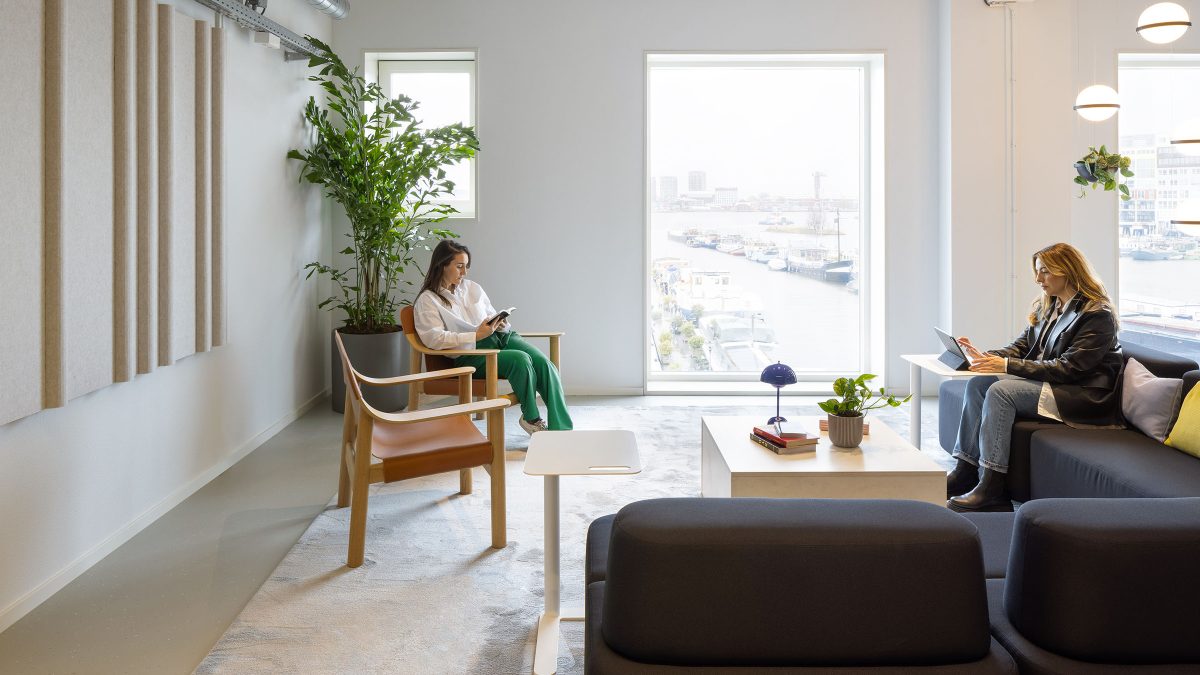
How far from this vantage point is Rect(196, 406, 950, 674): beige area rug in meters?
2.65

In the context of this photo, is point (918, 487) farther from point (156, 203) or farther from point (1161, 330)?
point (1161, 330)

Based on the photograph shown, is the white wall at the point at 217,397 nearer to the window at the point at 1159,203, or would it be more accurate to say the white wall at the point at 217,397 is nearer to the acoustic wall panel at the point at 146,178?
the acoustic wall panel at the point at 146,178

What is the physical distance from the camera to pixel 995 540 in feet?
7.78

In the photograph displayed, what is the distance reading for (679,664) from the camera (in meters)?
1.60

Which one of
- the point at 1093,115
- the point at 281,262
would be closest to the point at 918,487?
the point at 1093,115

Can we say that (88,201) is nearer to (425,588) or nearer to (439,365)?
(425,588)

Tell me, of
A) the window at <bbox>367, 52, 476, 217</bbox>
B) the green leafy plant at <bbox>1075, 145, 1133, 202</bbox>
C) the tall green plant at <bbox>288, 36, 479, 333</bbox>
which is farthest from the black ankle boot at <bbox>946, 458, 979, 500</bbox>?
the window at <bbox>367, 52, 476, 217</bbox>

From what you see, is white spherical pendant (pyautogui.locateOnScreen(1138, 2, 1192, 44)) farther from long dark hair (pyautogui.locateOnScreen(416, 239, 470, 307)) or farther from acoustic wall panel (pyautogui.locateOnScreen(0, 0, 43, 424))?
acoustic wall panel (pyautogui.locateOnScreen(0, 0, 43, 424))

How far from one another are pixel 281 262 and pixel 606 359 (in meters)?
2.39

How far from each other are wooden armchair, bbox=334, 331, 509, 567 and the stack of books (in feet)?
3.28

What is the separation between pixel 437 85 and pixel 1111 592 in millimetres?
6037

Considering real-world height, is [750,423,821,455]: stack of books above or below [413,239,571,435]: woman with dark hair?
below

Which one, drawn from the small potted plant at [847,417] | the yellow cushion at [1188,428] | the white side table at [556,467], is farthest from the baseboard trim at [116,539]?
the yellow cushion at [1188,428]

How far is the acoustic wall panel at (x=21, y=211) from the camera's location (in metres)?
2.77
